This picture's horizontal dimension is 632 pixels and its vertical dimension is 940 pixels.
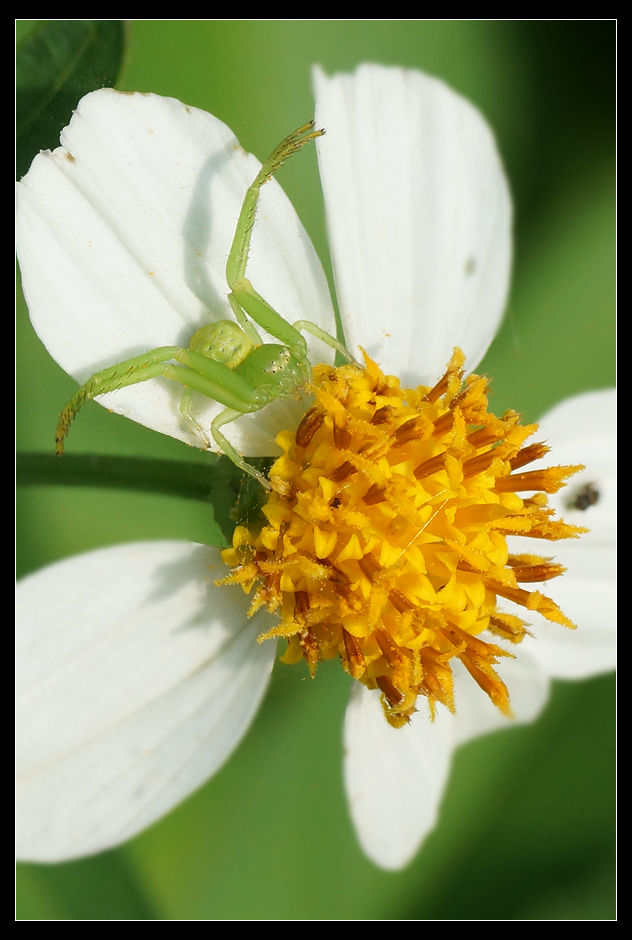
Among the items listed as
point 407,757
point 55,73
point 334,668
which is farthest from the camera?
point 407,757

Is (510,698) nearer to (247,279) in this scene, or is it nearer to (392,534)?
(392,534)

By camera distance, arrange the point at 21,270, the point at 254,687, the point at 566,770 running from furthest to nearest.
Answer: the point at 566,770
the point at 254,687
the point at 21,270

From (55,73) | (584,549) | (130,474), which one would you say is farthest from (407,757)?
(55,73)

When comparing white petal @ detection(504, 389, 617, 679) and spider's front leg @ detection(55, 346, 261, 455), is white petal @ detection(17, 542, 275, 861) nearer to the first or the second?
spider's front leg @ detection(55, 346, 261, 455)

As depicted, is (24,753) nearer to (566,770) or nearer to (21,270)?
(21,270)

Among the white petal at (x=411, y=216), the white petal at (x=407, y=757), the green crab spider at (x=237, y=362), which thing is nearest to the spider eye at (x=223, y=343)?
the green crab spider at (x=237, y=362)

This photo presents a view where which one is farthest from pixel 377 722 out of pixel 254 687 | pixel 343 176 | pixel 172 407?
pixel 343 176

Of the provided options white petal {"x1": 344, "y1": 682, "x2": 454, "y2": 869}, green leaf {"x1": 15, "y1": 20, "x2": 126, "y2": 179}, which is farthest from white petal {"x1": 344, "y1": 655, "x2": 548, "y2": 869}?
green leaf {"x1": 15, "y1": 20, "x2": 126, "y2": 179}
